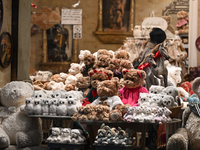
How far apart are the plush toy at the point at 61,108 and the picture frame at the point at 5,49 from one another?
1.67 meters

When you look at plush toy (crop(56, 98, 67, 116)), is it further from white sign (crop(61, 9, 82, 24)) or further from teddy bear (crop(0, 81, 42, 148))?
white sign (crop(61, 9, 82, 24))

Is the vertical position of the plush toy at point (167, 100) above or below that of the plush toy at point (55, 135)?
above

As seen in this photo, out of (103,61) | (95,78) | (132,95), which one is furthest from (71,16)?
(132,95)

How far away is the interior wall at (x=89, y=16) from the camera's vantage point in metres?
7.93

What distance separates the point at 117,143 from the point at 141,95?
666mm

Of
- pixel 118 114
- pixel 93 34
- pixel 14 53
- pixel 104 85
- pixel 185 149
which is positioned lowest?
pixel 185 149

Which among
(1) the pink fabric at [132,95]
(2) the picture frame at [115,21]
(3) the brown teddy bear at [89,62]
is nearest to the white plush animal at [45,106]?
(1) the pink fabric at [132,95]

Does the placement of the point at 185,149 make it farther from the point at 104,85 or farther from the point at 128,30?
the point at 128,30

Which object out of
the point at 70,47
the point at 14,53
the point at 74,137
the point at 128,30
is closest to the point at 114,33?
the point at 128,30

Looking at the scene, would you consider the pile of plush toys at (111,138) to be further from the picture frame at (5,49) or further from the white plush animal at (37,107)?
the picture frame at (5,49)

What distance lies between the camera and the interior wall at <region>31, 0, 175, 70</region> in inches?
312

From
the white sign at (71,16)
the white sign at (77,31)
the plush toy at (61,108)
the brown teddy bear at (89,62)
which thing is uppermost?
the white sign at (71,16)

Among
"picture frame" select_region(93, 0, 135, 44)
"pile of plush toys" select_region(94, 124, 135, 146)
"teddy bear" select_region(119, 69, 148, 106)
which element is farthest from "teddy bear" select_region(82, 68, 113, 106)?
"picture frame" select_region(93, 0, 135, 44)

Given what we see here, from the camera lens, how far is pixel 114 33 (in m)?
8.27
